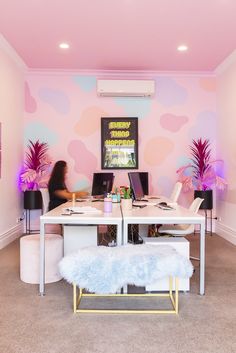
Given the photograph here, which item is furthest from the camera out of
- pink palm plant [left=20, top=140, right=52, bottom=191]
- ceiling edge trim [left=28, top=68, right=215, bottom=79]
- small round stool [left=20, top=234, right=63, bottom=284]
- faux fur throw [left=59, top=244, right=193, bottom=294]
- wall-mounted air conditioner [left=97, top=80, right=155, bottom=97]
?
ceiling edge trim [left=28, top=68, right=215, bottom=79]

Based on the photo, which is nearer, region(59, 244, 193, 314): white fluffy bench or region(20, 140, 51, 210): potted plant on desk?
region(59, 244, 193, 314): white fluffy bench

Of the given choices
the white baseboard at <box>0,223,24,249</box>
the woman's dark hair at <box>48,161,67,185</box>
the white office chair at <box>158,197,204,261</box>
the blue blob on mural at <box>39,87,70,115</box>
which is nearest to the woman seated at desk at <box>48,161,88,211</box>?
the woman's dark hair at <box>48,161,67,185</box>

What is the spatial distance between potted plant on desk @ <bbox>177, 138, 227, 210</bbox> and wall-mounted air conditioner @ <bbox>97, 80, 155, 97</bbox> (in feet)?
4.18

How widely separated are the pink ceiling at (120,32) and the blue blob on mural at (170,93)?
0.34 m

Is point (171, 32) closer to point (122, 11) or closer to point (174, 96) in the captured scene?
point (122, 11)

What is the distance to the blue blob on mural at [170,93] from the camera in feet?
22.0

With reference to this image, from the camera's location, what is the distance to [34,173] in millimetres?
6113

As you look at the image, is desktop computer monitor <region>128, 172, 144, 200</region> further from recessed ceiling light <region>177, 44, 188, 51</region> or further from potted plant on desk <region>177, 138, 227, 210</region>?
recessed ceiling light <region>177, 44, 188, 51</region>

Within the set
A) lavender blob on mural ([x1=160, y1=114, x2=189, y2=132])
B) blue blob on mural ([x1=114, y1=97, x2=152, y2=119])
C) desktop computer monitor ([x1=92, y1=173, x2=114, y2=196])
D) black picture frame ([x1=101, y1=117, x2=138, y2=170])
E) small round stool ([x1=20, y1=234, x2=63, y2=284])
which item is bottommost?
small round stool ([x1=20, y1=234, x2=63, y2=284])

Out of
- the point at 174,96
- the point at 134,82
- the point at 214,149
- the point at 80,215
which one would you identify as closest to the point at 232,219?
the point at 214,149

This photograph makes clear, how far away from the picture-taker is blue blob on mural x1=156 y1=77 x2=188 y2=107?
6703 millimetres

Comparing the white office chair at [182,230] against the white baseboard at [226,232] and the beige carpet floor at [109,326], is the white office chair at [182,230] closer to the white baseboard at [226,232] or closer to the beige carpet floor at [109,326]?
the beige carpet floor at [109,326]

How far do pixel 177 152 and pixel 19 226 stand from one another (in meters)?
3.12

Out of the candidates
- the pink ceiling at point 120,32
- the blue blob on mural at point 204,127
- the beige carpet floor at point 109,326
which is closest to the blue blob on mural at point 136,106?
the pink ceiling at point 120,32
